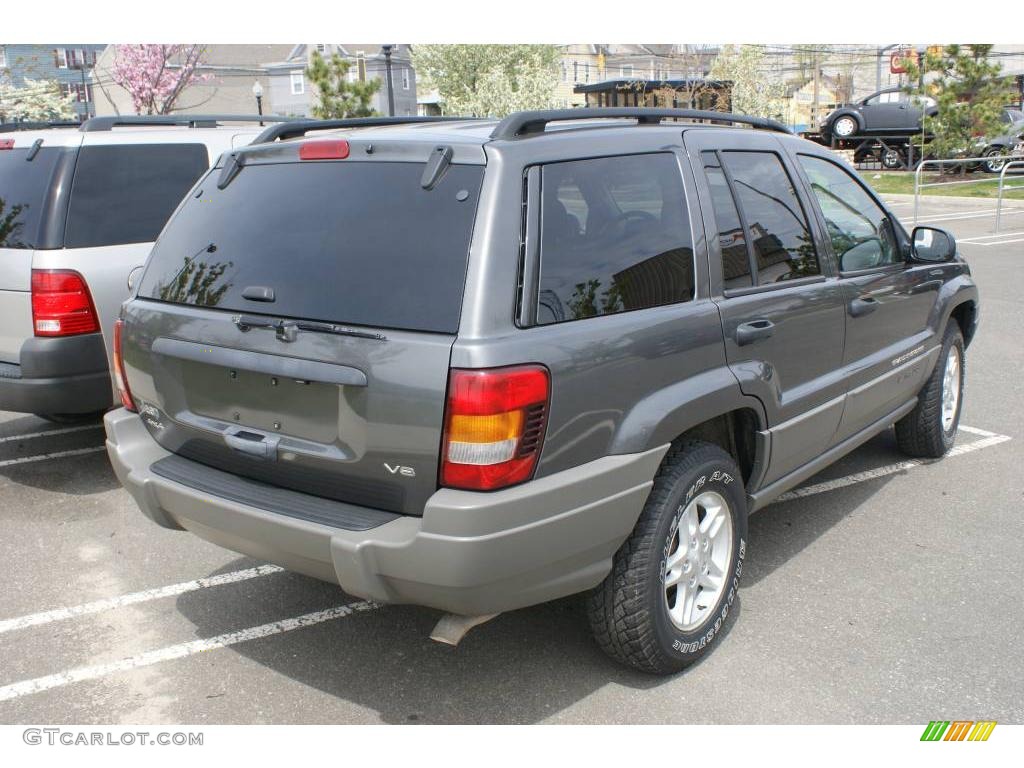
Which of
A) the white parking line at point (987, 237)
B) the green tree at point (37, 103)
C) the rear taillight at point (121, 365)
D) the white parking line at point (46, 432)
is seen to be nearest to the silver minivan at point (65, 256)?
the white parking line at point (46, 432)

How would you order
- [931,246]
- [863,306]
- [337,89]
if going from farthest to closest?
[337,89] < [931,246] < [863,306]

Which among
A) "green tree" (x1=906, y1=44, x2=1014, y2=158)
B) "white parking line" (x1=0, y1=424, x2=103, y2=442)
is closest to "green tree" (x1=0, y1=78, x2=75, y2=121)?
"green tree" (x1=906, y1=44, x2=1014, y2=158)

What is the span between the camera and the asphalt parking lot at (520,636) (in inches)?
128

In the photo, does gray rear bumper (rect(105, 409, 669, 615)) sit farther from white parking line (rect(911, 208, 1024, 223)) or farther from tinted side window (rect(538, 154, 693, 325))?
white parking line (rect(911, 208, 1024, 223))

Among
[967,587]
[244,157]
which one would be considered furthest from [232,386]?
[967,587]

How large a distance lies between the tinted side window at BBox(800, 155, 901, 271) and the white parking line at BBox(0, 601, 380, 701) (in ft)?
8.38

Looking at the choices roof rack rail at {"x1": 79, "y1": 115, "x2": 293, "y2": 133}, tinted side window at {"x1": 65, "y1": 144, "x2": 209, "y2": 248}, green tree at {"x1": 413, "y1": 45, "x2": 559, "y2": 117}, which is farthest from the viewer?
green tree at {"x1": 413, "y1": 45, "x2": 559, "y2": 117}

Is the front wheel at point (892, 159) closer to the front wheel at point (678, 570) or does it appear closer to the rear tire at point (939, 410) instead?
the rear tire at point (939, 410)

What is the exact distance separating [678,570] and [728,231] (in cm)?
125

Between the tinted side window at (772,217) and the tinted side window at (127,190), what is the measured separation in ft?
11.6

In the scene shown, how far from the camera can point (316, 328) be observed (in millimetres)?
2951

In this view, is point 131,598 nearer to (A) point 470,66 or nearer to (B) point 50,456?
(B) point 50,456

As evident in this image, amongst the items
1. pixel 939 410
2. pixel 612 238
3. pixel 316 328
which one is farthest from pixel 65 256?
pixel 939 410
